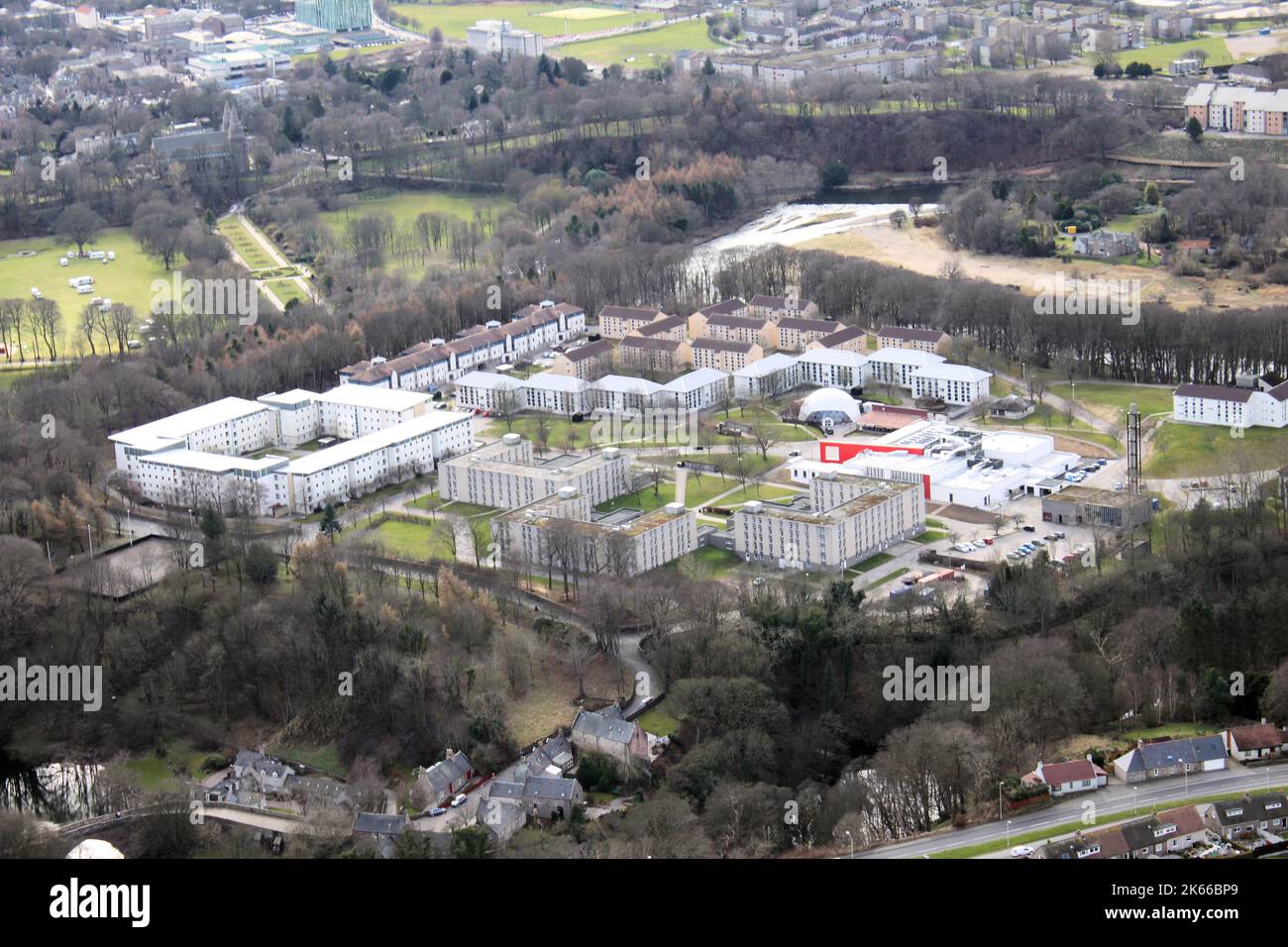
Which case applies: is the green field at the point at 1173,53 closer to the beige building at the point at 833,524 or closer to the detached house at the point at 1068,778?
the beige building at the point at 833,524

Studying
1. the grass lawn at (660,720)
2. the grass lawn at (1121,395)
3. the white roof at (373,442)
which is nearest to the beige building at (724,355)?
the white roof at (373,442)

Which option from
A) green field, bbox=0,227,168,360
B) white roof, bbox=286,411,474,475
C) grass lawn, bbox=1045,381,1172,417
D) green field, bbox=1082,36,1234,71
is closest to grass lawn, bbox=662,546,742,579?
white roof, bbox=286,411,474,475

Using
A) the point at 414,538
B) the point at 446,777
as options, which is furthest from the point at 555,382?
the point at 446,777

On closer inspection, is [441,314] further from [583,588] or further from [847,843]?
[847,843]

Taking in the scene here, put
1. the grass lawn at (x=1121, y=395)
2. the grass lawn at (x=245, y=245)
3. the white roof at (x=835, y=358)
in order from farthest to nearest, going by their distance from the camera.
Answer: the grass lawn at (x=245, y=245), the white roof at (x=835, y=358), the grass lawn at (x=1121, y=395)

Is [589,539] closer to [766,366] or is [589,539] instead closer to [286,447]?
[286,447]
